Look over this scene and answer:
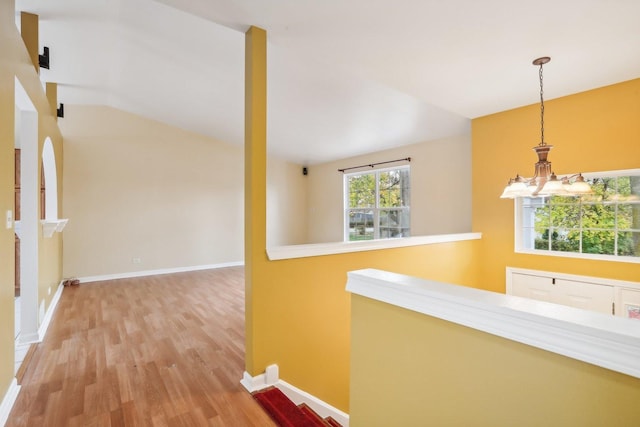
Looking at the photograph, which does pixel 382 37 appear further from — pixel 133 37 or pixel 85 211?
pixel 85 211

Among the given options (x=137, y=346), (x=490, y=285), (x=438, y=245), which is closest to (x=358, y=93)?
(x=438, y=245)

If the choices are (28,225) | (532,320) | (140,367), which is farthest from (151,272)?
(532,320)

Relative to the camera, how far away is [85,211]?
527cm

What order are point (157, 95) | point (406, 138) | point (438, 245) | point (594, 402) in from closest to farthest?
point (594, 402) → point (438, 245) → point (157, 95) → point (406, 138)

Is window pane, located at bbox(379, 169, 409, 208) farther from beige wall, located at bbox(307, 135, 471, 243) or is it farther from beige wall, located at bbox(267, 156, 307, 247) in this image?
beige wall, located at bbox(267, 156, 307, 247)

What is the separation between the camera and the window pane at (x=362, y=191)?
6.39 meters

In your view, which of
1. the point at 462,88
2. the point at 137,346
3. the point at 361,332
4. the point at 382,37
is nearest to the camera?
the point at 361,332

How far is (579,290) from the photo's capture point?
3.29 metres

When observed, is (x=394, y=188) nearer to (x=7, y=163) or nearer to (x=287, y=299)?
(x=287, y=299)

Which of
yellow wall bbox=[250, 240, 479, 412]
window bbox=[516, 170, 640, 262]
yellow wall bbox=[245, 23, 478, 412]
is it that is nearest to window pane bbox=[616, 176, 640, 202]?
window bbox=[516, 170, 640, 262]

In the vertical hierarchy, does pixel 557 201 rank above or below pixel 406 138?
below

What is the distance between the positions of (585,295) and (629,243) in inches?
26.0

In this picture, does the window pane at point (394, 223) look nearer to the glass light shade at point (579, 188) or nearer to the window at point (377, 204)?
the window at point (377, 204)

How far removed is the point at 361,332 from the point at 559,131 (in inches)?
140
